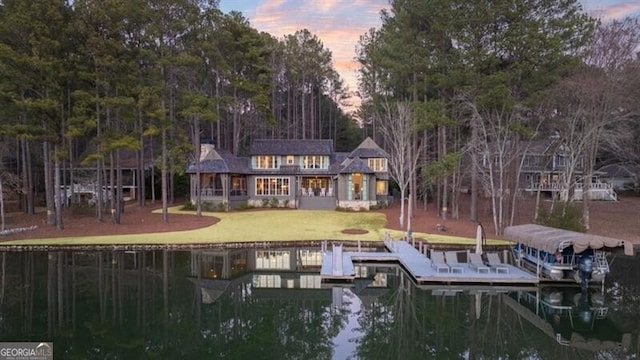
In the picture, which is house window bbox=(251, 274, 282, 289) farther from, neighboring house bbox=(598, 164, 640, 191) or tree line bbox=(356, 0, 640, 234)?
neighboring house bbox=(598, 164, 640, 191)

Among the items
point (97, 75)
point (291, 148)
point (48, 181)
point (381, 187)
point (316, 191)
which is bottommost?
point (316, 191)

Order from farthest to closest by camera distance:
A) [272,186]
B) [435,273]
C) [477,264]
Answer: [272,186], [477,264], [435,273]

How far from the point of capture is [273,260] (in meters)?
20.0

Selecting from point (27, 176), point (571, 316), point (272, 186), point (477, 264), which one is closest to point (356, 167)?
point (272, 186)

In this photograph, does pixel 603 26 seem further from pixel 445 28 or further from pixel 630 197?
pixel 630 197

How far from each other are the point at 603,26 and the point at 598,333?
20785mm

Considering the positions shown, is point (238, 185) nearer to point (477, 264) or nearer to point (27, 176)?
point (27, 176)

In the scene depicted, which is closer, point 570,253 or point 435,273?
point 570,253

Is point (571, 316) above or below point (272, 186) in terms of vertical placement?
below

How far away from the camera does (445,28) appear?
1029 inches

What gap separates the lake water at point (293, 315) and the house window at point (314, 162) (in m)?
21.2

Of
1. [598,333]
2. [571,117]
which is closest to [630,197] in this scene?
[571,117]

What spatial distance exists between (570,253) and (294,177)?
25.4 m

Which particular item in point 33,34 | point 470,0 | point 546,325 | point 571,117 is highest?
point 470,0
